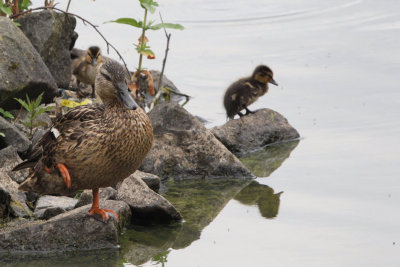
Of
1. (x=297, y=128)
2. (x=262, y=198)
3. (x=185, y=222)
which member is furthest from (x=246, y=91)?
(x=185, y=222)

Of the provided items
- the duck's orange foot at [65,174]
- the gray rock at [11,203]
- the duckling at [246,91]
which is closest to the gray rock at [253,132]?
the duckling at [246,91]

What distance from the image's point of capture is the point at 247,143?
24.0 ft

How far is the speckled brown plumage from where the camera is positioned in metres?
4.72

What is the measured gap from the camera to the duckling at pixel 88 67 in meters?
8.16

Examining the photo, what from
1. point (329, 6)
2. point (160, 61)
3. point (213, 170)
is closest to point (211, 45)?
point (160, 61)

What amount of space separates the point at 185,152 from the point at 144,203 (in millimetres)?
1255

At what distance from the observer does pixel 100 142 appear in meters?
4.71

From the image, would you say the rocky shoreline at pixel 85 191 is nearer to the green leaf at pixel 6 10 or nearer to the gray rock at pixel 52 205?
the gray rock at pixel 52 205

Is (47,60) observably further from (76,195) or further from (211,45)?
(211,45)

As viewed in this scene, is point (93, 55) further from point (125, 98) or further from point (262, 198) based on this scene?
point (125, 98)

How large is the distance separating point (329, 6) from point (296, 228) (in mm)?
6897

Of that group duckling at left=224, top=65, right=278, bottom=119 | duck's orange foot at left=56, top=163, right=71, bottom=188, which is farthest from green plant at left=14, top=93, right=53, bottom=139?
duckling at left=224, top=65, right=278, bottom=119

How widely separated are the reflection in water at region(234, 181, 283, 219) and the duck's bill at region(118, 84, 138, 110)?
1.44 meters

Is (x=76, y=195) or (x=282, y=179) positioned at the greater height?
(x=282, y=179)
